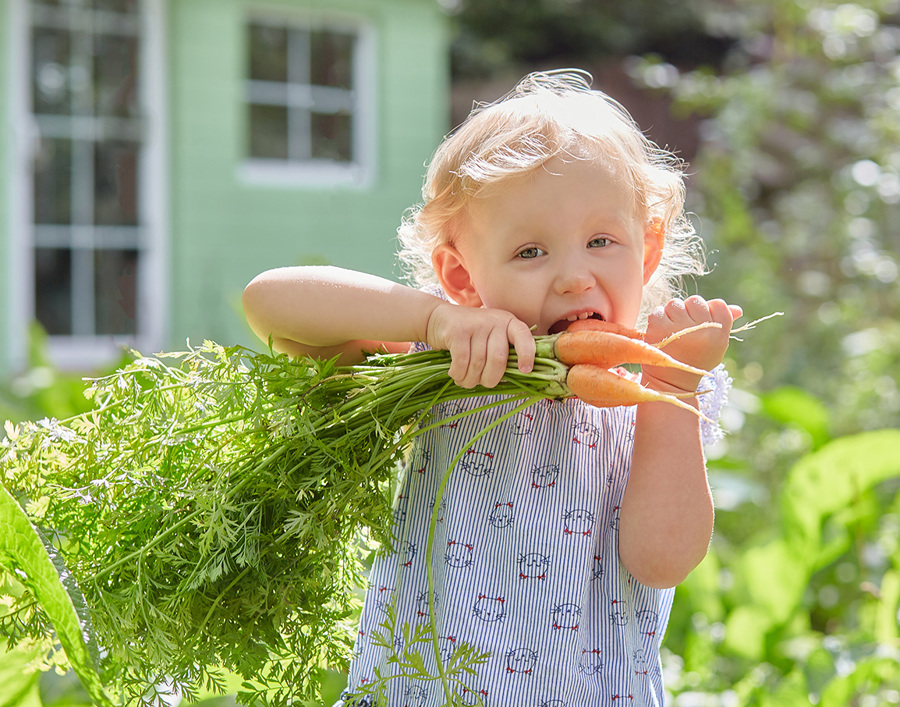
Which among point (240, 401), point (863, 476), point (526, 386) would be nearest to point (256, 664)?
point (240, 401)

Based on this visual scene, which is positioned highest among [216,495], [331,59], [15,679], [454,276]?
[331,59]

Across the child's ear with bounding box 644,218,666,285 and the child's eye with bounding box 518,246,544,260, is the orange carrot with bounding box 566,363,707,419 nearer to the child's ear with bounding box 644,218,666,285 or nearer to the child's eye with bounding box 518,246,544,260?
the child's eye with bounding box 518,246,544,260

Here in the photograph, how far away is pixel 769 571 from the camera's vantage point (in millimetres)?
2504

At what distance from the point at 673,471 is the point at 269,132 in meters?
5.39

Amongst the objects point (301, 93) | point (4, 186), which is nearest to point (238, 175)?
point (301, 93)

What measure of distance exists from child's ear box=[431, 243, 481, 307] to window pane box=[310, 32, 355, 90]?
17.2 ft

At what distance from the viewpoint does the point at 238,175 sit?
5844 millimetres

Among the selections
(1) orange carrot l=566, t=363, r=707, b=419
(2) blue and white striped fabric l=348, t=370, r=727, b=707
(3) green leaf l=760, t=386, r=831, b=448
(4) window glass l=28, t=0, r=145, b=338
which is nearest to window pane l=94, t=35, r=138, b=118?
(4) window glass l=28, t=0, r=145, b=338

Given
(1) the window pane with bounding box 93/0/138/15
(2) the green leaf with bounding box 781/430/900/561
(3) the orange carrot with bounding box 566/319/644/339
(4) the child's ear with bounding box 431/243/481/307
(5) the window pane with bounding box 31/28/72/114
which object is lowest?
(2) the green leaf with bounding box 781/430/900/561

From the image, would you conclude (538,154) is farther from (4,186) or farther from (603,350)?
(4,186)

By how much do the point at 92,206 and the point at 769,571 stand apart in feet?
15.7

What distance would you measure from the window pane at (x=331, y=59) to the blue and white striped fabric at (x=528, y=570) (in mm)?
5314

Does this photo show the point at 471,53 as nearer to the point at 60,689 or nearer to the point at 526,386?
the point at 60,689

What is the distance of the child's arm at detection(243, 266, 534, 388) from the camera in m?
1.11
